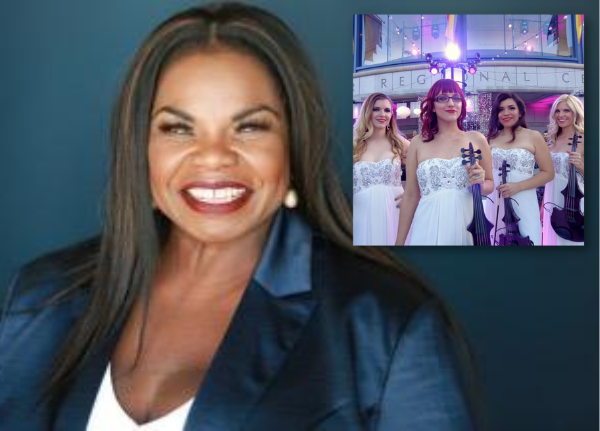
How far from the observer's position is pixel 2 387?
124 cm

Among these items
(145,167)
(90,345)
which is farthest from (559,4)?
(90,345)

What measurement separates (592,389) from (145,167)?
2204mm

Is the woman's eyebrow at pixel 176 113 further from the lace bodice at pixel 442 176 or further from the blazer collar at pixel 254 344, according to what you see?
the lace bodice at pixel 442 176

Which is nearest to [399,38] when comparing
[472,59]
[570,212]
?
[472,59]

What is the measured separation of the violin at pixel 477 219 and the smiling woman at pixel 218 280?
4.89ft

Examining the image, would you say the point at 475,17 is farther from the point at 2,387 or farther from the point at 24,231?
the point at 2,387

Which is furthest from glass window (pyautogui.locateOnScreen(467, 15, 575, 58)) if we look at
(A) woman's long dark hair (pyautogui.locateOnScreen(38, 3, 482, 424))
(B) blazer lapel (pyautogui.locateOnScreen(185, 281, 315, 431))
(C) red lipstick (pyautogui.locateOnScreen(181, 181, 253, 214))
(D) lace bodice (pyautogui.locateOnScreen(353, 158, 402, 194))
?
(B) blazer lapel (pyautogui.locateOnScreen(185, 281, 315, 431))

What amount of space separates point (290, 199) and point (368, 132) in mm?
1479

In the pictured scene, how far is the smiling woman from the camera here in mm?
1100

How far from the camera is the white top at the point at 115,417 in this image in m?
1.07

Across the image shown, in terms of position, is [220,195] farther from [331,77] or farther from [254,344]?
[331,77]

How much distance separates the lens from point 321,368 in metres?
1.09

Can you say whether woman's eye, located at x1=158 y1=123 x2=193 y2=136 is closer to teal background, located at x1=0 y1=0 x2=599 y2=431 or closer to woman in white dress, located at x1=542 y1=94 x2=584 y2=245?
teal background, located at x1=0 y1=0 x2=599 y2=431

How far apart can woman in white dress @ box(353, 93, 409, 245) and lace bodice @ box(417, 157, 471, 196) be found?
8 cm
